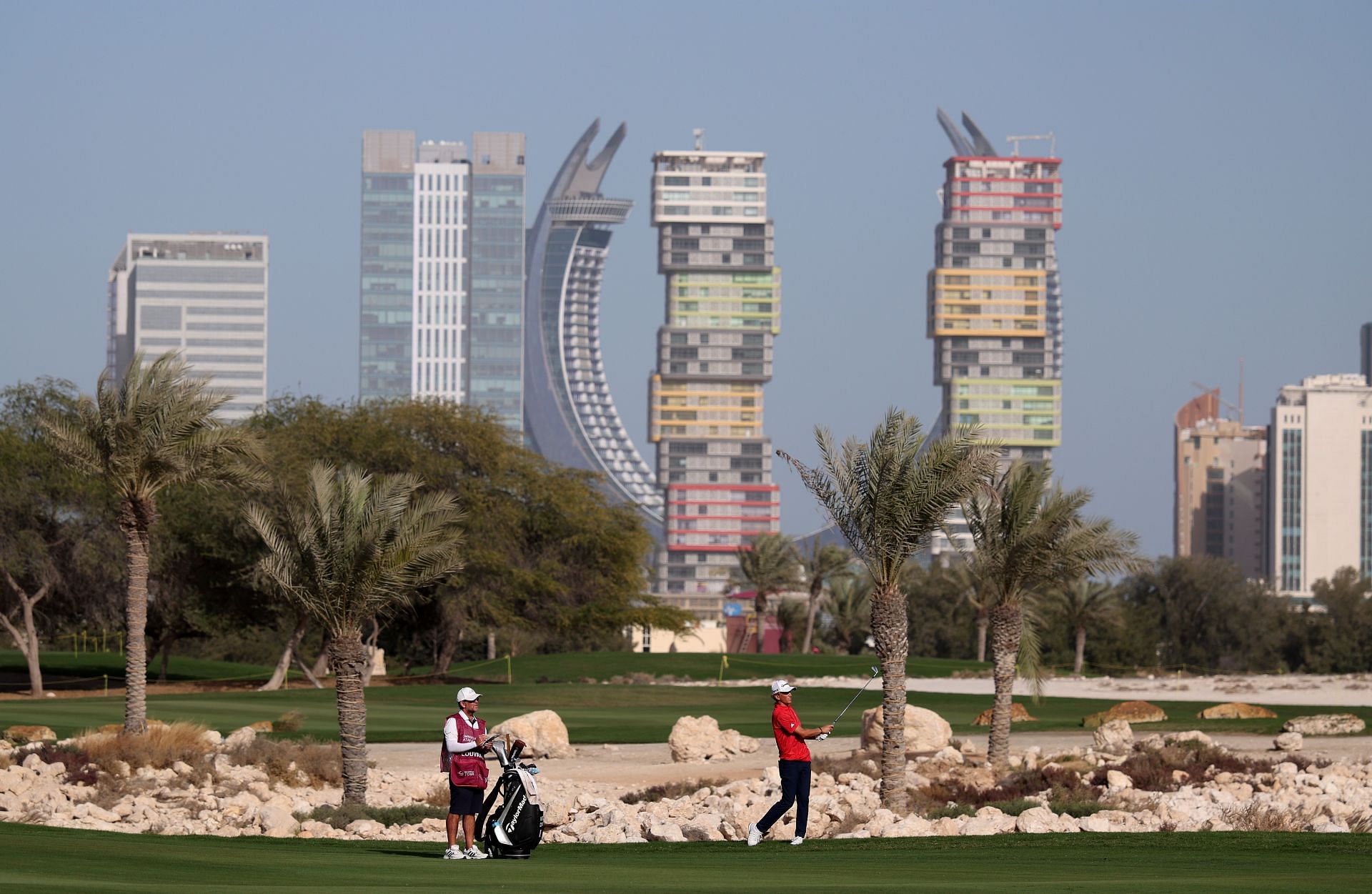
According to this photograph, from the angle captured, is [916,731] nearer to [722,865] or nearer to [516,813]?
[722,865]

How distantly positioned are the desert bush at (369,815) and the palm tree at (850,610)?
209ft

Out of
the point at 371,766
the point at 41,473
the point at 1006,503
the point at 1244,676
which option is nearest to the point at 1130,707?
the point at 1006,503

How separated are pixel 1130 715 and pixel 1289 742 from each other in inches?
328

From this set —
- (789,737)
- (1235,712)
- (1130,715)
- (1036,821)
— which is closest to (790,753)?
(789,737)

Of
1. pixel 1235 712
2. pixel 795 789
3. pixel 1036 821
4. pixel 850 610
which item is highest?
pixel 795 789

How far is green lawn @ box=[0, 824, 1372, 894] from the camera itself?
12211 mm

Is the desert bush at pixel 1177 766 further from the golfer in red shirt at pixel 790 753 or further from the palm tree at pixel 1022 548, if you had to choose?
the golfer in red shirt at pixel 790 753

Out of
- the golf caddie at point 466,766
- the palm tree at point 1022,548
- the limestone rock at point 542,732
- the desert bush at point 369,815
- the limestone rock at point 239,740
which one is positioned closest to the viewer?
the golf caddie at point 466,766

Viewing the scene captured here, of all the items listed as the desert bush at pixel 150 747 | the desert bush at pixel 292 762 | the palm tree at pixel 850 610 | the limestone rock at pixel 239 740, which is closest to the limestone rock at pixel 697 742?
the desert bush at pixel 292 762

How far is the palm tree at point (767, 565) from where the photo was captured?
83.4m

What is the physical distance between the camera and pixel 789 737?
16141 millimetres

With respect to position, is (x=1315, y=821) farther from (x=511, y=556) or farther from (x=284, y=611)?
(x=511, y=556)

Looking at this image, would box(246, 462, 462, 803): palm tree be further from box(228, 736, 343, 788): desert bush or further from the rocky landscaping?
box(228, 736, 343, 788): desert bush

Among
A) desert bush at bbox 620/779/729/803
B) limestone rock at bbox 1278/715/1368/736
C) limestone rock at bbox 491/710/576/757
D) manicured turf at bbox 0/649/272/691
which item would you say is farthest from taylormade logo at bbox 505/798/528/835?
manicured turf at bbox 0/649/272/691
